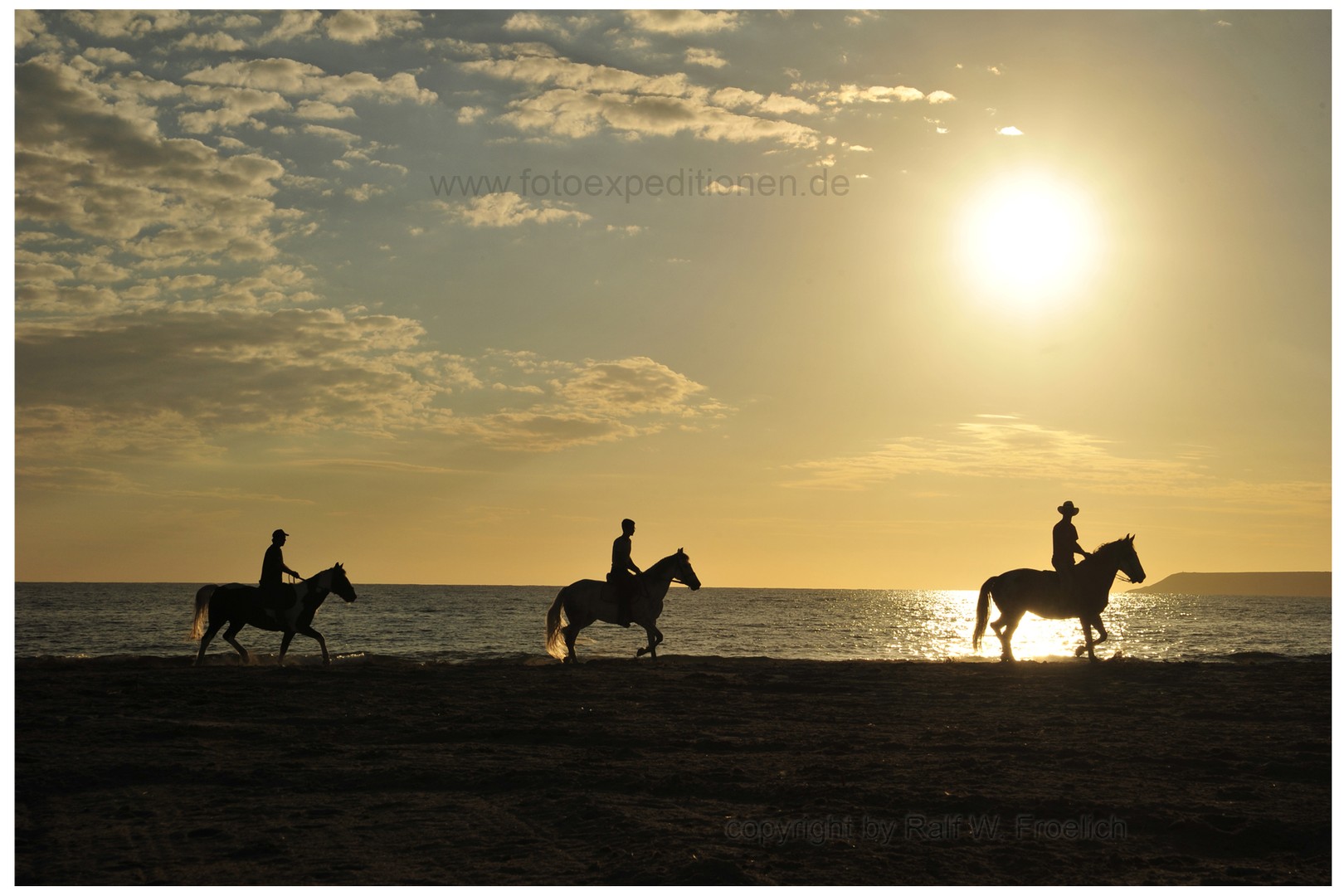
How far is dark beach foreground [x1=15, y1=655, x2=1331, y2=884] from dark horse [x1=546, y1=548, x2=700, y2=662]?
13.6ft

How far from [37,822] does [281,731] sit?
143 inches

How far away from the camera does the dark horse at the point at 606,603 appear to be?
19.4m

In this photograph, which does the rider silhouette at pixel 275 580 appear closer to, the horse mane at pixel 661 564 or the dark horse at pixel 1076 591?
the horse mane at pixel 661 564

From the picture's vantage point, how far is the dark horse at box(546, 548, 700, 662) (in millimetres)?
19406

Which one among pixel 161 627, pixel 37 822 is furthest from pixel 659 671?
pixel 161 627

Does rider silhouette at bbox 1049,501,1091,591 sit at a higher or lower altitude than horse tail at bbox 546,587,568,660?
higher

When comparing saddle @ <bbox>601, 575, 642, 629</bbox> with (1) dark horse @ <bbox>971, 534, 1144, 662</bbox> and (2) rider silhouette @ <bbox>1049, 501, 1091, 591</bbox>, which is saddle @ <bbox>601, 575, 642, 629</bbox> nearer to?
(1) dark horse @ <bbox>971, 534, 1144, 662</bbox>

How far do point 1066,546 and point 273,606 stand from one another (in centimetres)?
1408

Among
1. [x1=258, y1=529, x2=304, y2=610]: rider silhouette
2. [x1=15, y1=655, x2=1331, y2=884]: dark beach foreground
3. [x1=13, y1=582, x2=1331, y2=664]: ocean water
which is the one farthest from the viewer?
[x1=13, y1=582, x2=1331, y2=664]: ocean water

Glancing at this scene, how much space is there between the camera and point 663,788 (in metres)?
8.95

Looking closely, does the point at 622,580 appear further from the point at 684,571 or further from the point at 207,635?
the point at 207,635

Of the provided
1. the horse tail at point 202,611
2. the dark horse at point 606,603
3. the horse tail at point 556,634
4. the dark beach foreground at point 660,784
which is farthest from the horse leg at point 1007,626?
the horse tail at point 202,611

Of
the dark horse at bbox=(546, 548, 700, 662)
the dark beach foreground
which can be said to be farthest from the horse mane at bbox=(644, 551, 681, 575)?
the dark beach foreground

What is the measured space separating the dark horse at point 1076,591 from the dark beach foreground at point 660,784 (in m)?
4.29
